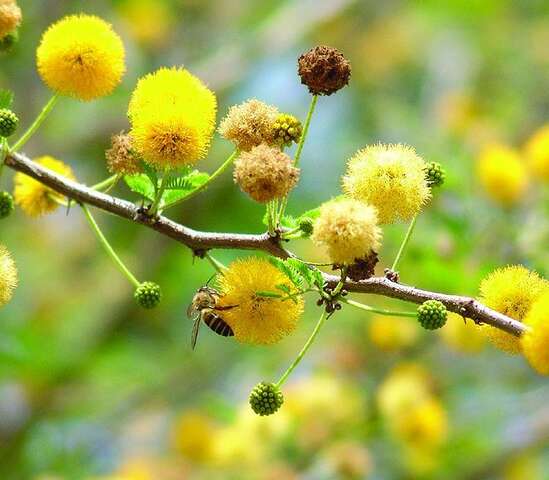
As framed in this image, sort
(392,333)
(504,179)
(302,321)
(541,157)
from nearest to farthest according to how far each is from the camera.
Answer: (541,157)
(504,179)
(392,333)
(302,321)

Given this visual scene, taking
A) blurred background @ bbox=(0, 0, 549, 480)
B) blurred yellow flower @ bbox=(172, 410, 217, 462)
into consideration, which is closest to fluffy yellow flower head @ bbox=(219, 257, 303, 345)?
blurred background @ bbox=(0, 0, 549, 480)

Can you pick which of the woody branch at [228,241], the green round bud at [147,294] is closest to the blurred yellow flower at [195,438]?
the green round bud at [147,294]

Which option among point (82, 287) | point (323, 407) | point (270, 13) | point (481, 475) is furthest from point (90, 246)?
point (481, 475)

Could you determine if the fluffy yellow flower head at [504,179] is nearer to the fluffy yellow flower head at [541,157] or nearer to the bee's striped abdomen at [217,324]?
the fluffy yellow flower head at [541,157]

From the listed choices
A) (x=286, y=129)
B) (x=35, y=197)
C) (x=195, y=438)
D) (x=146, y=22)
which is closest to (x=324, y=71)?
(x=286, y=129)

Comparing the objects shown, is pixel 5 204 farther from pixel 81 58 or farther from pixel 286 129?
pixel 286 129

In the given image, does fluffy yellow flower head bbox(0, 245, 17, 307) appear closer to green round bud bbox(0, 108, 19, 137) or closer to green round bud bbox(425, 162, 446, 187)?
green round bud bbox(0, 108, 19, 137)

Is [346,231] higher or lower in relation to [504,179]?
lower
